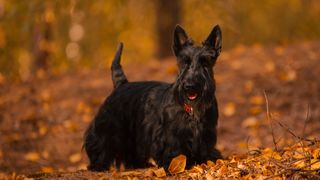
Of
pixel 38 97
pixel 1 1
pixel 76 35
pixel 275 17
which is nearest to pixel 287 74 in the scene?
pixel 38 97

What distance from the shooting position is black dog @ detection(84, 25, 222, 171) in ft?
21.2

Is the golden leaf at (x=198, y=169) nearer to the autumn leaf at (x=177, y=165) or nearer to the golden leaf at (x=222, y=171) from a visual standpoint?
the autumn leaf at (x=177, y=165)

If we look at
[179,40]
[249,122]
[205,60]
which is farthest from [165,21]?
[205,60]

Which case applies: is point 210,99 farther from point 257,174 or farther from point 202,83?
point 257,174

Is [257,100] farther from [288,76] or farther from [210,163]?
[210,163]

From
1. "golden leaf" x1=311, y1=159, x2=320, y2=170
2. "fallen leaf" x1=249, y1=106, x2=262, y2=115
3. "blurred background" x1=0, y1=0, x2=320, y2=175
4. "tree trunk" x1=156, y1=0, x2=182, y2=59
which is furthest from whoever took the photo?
"tree trunk" x1=156, y1=0, x2=182, y2=59

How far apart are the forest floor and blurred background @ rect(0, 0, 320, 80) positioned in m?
1.26

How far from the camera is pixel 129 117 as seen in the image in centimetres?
764

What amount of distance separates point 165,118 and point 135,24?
14.6 m

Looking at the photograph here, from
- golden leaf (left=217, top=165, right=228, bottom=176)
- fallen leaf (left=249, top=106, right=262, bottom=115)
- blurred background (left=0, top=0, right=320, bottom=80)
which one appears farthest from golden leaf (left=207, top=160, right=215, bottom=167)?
blurred background (left=0, top=0, right=320, bottom=80)

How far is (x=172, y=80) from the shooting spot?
12.8m

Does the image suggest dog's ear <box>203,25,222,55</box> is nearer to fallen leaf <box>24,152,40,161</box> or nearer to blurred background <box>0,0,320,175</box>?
blurred background <box>0,0,320,175</box>

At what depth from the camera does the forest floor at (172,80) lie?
10711 millimetres

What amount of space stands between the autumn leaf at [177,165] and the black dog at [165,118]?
171 millimetres
